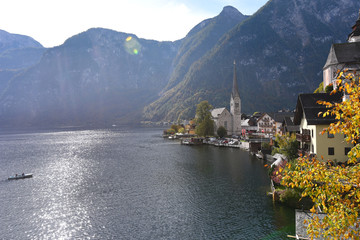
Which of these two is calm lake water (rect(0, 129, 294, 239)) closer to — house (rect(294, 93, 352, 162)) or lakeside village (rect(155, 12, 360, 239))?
lakeside village (rect(155, 12, 360, 239))

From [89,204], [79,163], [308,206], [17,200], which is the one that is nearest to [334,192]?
[308,206]

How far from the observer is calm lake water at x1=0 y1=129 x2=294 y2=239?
34.4m

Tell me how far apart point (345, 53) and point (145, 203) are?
66.7m

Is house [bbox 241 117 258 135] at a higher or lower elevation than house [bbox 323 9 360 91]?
lower

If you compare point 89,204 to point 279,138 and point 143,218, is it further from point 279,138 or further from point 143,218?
point 279,138

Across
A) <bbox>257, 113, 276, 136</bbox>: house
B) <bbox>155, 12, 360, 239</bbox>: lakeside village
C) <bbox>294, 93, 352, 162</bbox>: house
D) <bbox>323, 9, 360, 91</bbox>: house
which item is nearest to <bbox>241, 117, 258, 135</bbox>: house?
<bbox>257, 113, 276, 136</bbox>: house

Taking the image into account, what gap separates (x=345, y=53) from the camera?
7194 cm

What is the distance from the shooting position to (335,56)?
73000 millimetres

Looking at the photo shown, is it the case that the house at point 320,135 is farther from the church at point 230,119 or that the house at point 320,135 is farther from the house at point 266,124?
the church at point 230,119

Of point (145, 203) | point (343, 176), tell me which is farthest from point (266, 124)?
point (343, 176)

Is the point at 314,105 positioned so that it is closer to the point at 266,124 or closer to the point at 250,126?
the point at 266,124

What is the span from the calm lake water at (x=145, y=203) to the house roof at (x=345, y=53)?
120ft

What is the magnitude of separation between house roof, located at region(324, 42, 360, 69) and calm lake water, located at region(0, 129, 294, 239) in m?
36.4

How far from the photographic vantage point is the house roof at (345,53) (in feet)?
232
